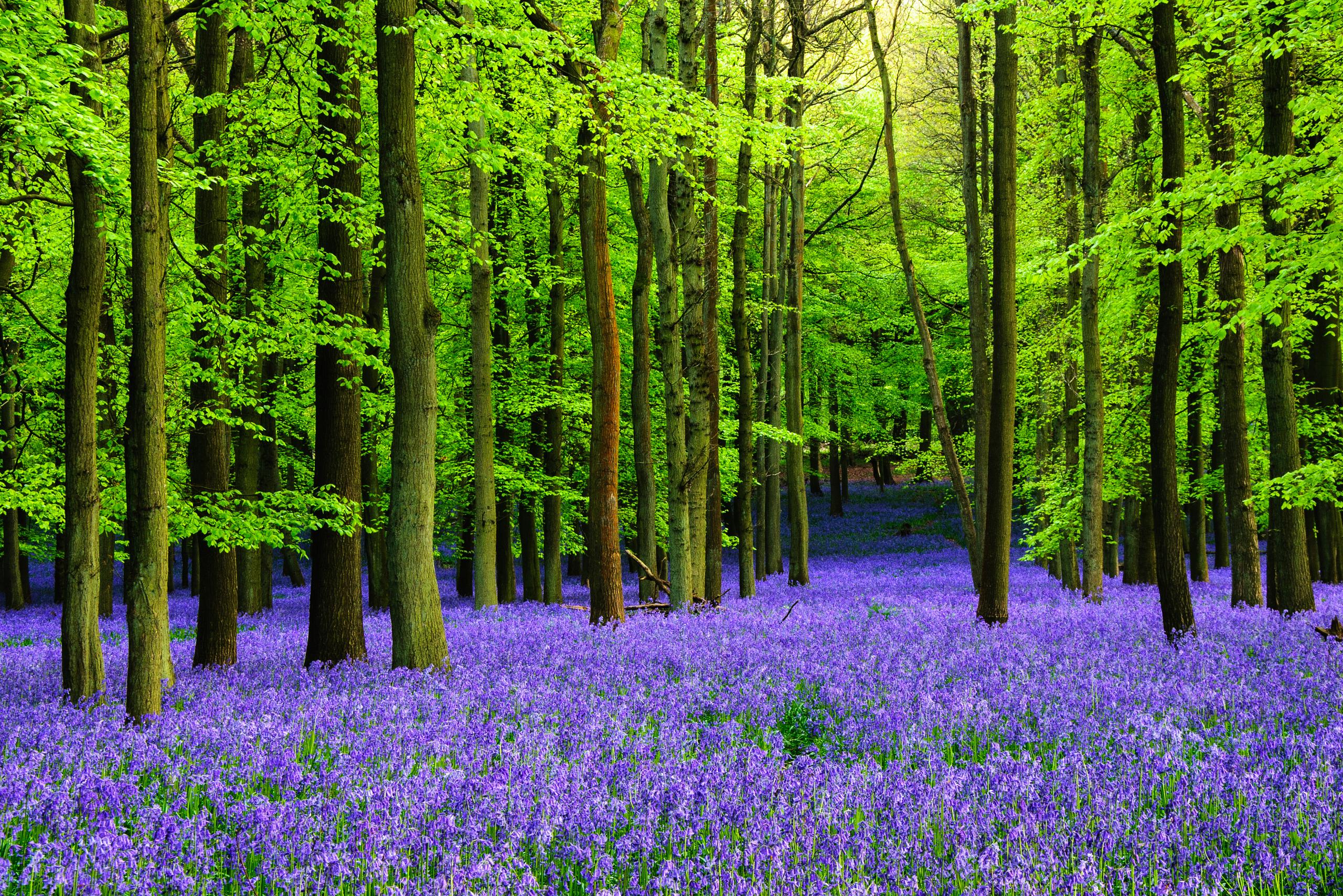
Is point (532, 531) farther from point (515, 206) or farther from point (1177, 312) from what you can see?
point (1177, 312)

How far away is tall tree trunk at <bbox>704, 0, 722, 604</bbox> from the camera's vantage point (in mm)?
14109

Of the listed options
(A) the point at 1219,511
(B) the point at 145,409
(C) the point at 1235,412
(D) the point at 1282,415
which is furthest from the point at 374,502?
Answer: (A) the point at 1219,511

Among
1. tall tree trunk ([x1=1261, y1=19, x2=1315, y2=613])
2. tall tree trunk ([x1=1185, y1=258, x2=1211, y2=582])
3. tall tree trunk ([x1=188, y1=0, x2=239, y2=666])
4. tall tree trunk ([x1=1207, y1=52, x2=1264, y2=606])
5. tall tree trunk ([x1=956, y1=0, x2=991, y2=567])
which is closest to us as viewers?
tall tree trunk ([x1=188, y1=0, x2=239, y2=666])

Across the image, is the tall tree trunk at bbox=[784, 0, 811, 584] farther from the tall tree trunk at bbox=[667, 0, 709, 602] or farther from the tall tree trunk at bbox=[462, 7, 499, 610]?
the tall tree trunk at bbox=[462, 7, 499, 610]

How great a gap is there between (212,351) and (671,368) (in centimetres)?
604

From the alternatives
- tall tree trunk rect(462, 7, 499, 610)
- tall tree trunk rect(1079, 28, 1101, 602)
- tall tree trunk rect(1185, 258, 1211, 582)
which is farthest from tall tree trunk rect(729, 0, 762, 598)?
tall tree trunk rect(1185, 258, 1211, 582)

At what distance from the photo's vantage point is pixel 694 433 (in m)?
13.8

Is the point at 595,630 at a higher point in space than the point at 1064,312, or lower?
lower

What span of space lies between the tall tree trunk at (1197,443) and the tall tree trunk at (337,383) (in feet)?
44.4

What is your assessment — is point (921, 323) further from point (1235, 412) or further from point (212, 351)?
point (212, 351)

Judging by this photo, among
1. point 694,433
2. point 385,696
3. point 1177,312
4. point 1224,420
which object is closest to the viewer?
point 385,696

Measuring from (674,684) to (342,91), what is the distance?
7264 millimetres

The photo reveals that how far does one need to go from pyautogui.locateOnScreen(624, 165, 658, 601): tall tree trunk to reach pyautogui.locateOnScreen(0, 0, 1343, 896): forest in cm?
8

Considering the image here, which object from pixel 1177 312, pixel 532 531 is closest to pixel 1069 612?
pixel 1177 312
